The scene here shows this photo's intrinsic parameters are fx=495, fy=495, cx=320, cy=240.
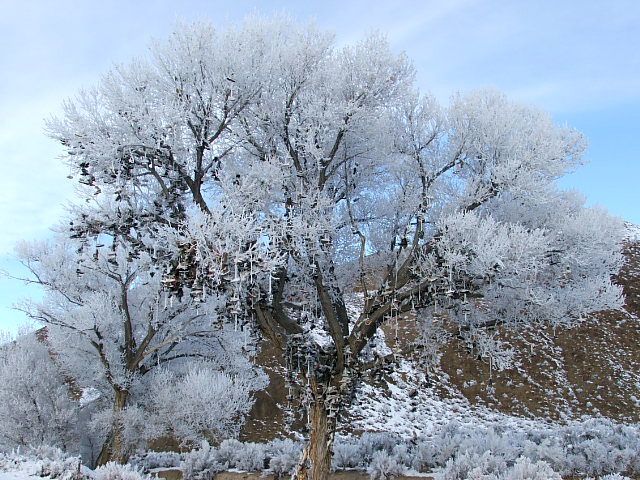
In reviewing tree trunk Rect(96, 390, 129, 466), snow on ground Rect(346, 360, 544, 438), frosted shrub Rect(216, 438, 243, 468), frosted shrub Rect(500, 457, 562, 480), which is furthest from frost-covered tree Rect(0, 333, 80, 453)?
frosted shrub Rect(500, 457, 562, 480)

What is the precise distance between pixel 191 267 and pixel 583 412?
72.3ft

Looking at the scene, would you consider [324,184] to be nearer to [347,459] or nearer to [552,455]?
[347,459]

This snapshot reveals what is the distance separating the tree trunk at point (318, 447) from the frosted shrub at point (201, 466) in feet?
10.5

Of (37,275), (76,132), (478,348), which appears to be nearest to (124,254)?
(37,275)

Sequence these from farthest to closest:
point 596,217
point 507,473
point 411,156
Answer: point 411,156 → point 596,217 → point 507,473

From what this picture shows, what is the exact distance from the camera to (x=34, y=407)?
15336 mm

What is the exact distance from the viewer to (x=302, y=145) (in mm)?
10320

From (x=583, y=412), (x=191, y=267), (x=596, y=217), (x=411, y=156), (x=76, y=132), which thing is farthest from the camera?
(x=583, y=412)

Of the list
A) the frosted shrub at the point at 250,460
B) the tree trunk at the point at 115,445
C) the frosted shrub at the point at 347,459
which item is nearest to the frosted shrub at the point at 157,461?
the tree trunk at the point at 115,445

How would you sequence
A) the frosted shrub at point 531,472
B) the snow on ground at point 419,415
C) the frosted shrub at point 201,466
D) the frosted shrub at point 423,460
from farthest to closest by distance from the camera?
1. the snow on ground at point 419,415
2. the frosted shrub at point 201,466
3. the frosted shrub at point 423,460
4. the frosted shrub at point 531,472

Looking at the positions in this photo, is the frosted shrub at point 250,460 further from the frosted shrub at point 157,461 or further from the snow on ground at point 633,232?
the snow on ground at point 633,232

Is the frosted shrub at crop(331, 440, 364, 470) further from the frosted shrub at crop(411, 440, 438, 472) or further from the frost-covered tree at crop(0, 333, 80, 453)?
the frost-covered tree at crop(0, 333, 80, 453)

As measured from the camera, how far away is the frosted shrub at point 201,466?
37.4 feet

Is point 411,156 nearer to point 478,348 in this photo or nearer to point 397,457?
point 478,348
